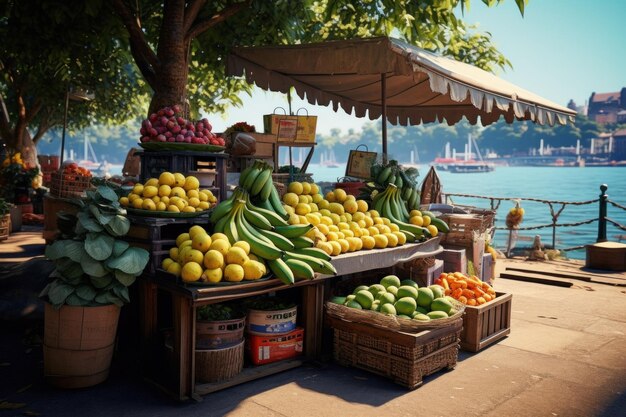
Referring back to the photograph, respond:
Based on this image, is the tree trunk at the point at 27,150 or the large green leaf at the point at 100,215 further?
the tree trunk at the point at 27,150

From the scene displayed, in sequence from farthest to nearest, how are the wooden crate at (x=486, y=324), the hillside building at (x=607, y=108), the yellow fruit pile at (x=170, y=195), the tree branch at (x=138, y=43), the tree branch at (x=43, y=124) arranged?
the hillside building at (x=607, y=108) < the tree branch at (x=43, y=124) < the tree branch at (x=138, y=43) < the wooden crate at (x=486, y=324) < the yellow fruit pile at (x=170, y=195)

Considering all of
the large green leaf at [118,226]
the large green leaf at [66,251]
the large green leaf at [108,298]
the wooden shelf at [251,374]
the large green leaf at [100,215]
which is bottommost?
the wooden shelf at [251,374]

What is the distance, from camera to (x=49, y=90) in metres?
17.9

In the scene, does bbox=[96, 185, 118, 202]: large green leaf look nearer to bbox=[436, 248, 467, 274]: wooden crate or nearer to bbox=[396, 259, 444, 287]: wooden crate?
bbox=[396, 259, 444, 287]: wooden crate

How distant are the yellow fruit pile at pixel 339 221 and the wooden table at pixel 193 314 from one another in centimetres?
12

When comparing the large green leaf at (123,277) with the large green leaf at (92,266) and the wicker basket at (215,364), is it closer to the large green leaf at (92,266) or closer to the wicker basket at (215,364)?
the large green leaf at (92,266)

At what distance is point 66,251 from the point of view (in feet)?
13.4

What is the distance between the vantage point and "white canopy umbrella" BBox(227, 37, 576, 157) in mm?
5893

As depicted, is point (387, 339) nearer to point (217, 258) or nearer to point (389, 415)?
point (389, 415)

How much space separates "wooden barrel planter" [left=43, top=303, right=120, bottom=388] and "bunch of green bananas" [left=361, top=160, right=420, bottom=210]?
3493mm

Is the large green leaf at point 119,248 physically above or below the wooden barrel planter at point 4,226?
above

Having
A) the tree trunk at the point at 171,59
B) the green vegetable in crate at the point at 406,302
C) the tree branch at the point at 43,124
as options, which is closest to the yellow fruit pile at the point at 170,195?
the green vegetable in crate at the point at 406,302

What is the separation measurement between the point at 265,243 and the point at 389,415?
5.32ft

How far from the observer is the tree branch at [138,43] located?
24.6 ft
